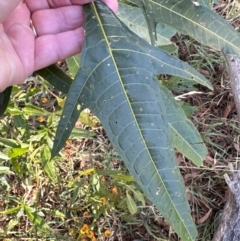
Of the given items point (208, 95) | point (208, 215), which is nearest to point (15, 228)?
point (208, 215)

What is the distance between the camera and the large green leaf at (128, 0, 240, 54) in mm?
933

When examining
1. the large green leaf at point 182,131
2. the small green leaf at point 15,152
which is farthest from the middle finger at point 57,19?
the small green leaf at point 15,152

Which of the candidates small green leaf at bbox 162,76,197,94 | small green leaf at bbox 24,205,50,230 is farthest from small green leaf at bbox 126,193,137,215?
small green leaf at bbox 162,76,197,94

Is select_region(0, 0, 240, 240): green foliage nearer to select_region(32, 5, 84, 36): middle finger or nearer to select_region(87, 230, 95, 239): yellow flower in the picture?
select_region(32, 5, 84, 36): middle finger

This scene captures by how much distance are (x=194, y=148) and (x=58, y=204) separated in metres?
0.68

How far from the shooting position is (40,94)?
1.72m

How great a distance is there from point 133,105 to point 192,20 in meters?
0.28

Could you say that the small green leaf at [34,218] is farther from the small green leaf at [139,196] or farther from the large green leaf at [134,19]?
the large green leaf at [134,19]

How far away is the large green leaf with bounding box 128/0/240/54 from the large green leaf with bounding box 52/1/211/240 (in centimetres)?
13

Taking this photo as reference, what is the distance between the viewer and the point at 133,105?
76 cm

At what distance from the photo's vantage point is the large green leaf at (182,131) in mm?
964

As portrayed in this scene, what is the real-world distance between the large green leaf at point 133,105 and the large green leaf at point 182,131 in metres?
0.14

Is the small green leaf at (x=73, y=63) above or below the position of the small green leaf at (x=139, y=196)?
above

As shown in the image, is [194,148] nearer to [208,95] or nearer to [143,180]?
[143,180]
